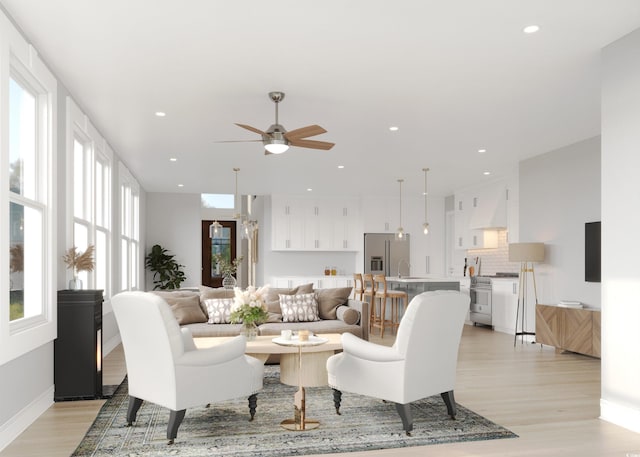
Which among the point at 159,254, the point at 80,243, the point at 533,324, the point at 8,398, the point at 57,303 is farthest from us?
the point at 159,254

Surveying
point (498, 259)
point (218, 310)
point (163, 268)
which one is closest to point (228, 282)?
point (218, 310)

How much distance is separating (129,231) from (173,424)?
21.3ft

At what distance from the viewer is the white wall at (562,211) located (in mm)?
6854

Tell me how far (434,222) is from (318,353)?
8.61 meters

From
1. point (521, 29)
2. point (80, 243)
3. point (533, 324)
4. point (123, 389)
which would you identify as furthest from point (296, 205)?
point (521, 29)

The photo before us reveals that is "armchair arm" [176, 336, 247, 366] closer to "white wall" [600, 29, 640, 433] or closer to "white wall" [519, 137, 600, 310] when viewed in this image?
"white wall" [600, 29, 640, 433]

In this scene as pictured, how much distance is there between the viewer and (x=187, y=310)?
20.6 ft

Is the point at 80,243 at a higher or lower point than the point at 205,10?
lower

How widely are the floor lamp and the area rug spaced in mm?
3613

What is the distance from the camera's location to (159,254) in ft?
37.8

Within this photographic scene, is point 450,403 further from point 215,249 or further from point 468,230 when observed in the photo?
point 215,249

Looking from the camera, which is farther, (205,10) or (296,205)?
(296,205)

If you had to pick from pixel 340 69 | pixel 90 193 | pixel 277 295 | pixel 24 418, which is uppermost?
pixel 340 69

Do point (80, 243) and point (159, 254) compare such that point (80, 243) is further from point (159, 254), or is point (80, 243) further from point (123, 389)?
point (159, 254)
